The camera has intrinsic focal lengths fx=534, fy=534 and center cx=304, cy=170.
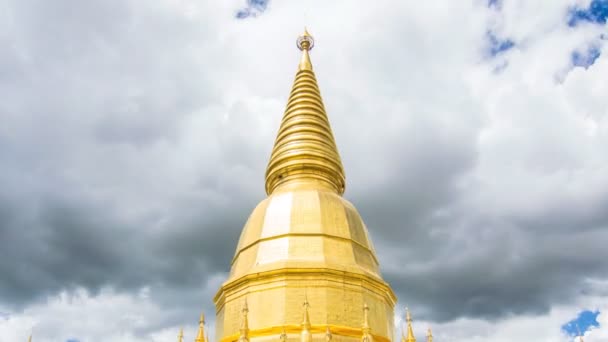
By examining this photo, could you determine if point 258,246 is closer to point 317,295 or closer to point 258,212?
point 258,212

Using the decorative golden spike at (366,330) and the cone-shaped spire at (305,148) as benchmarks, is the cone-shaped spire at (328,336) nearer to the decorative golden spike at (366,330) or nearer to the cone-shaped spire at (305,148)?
the decorative golden spike at (366,330)

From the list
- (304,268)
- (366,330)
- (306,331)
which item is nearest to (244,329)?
(306,331)

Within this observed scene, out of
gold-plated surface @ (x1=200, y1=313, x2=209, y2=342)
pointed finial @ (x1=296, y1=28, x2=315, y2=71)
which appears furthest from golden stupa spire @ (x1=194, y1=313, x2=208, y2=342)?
pointed finial @ (x1=296, y1=28, x2=315, y2=71)

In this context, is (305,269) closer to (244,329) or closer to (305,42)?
(244,329)

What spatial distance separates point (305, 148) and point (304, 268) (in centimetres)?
723

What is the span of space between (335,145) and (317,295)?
9.73 metres

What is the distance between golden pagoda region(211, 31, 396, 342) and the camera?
63.1 ft

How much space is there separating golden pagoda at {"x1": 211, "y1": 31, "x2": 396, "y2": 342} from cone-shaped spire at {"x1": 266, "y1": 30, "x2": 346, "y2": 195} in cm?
6

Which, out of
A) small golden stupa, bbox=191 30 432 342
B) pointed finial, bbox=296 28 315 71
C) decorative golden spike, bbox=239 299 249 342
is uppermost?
pointed finial, bbox=296 28 315 71

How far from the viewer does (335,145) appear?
27.4m

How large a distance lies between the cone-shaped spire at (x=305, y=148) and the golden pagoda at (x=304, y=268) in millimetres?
57

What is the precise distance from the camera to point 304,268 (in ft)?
65.9

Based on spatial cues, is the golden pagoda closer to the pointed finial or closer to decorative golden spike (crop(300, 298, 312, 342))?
decorative golden spike (crop(300, 298, 312, 342))

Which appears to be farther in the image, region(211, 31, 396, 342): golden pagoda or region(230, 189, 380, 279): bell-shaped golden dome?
region(230, 189, 380, 279): bell-shaped golden dome
